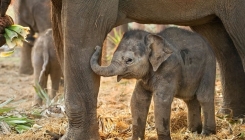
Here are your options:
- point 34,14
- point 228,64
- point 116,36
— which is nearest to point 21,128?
point 228,64

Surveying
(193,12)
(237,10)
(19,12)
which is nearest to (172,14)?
(193,12)

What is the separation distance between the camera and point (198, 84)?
526 cm

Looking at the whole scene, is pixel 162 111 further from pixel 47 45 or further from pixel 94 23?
pixel 47 45

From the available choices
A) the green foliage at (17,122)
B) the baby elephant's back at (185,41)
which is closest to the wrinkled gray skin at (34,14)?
the green foliage at (17,122)

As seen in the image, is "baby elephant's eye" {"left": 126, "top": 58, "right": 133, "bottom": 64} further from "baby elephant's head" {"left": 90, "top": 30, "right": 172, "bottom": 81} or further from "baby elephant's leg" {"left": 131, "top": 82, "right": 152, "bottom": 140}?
"baby elephant's leg" {"left": 131, "top": 82, "right": 152, "bottom": 140}

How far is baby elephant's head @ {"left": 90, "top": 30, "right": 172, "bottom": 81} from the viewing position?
482 centimetres

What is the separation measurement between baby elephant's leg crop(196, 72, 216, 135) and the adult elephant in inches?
16.6

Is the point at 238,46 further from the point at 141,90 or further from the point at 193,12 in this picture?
the point at 141,90

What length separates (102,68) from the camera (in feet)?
15.6

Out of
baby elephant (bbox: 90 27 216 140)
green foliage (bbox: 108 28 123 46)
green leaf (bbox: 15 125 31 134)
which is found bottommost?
green leaf (bbox: 15 125 31 134)

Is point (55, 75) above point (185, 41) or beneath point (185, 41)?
beneath

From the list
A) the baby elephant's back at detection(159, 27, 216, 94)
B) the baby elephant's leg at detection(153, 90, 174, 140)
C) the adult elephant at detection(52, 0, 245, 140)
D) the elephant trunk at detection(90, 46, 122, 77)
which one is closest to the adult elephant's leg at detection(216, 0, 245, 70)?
the adult elephant at detection(52, 0, 245, 140)

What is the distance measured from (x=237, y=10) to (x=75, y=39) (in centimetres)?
134

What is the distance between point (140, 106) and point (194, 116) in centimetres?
60
